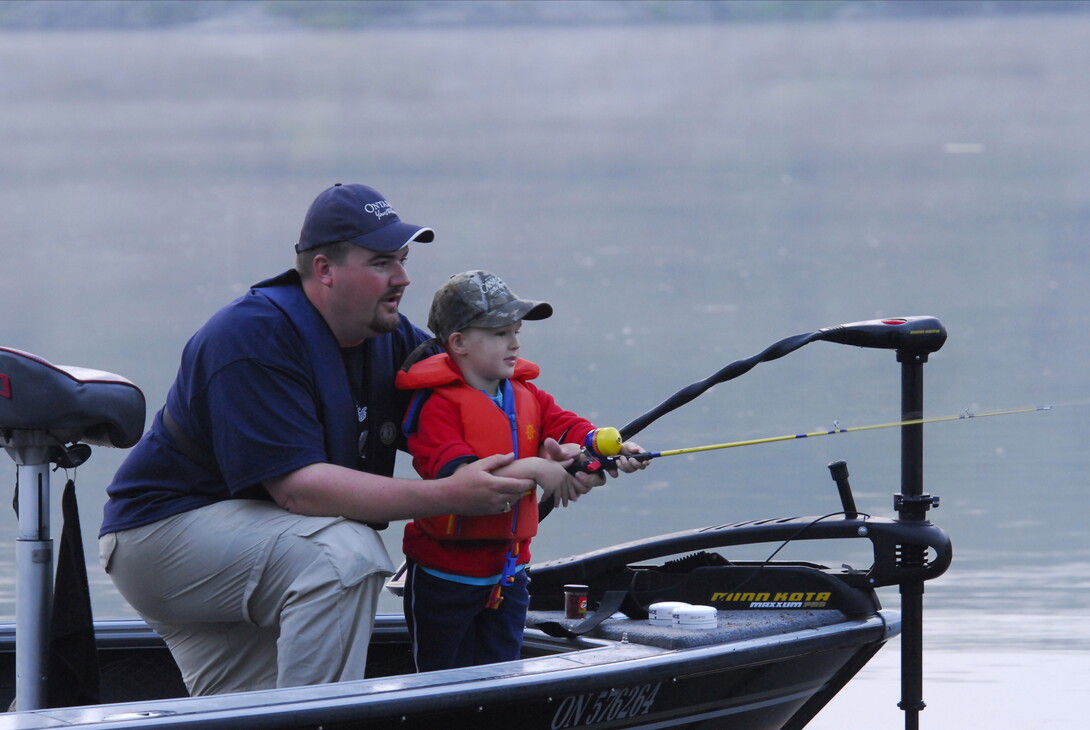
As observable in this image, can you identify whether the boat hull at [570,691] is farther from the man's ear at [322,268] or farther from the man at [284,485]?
the man's ear at [322,268]

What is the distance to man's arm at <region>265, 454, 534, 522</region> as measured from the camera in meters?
2.60

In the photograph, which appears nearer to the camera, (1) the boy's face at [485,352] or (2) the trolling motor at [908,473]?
(1) the boy's face at [485,352]

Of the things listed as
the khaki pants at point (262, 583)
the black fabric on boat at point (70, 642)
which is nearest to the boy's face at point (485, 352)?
the khaki pants at point (262, 583)

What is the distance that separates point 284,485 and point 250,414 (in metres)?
0.13

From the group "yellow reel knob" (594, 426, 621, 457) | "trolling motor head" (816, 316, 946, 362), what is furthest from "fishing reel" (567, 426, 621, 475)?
"trolling motor head" (816, 316, 946, 362)

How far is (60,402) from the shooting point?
8.30ft

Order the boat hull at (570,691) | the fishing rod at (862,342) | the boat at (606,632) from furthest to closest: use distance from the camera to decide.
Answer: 1. the fishing rod at (862,342)
2. the boat at (606,632)
3. the boat hull at (570,691)

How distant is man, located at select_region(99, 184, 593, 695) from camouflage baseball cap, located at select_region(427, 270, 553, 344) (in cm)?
9

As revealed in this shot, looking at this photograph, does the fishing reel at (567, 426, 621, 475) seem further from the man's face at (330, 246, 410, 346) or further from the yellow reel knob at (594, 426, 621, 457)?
the man's face at (330, 246, 410, 346)

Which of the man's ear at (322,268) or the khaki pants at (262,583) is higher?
the man's ear at (322,268)

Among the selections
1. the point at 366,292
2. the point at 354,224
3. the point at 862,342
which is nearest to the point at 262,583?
the point at 366,292

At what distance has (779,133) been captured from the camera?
2189 centimetres

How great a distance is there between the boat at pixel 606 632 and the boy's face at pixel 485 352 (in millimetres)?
363

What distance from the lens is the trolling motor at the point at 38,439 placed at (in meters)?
2.52
